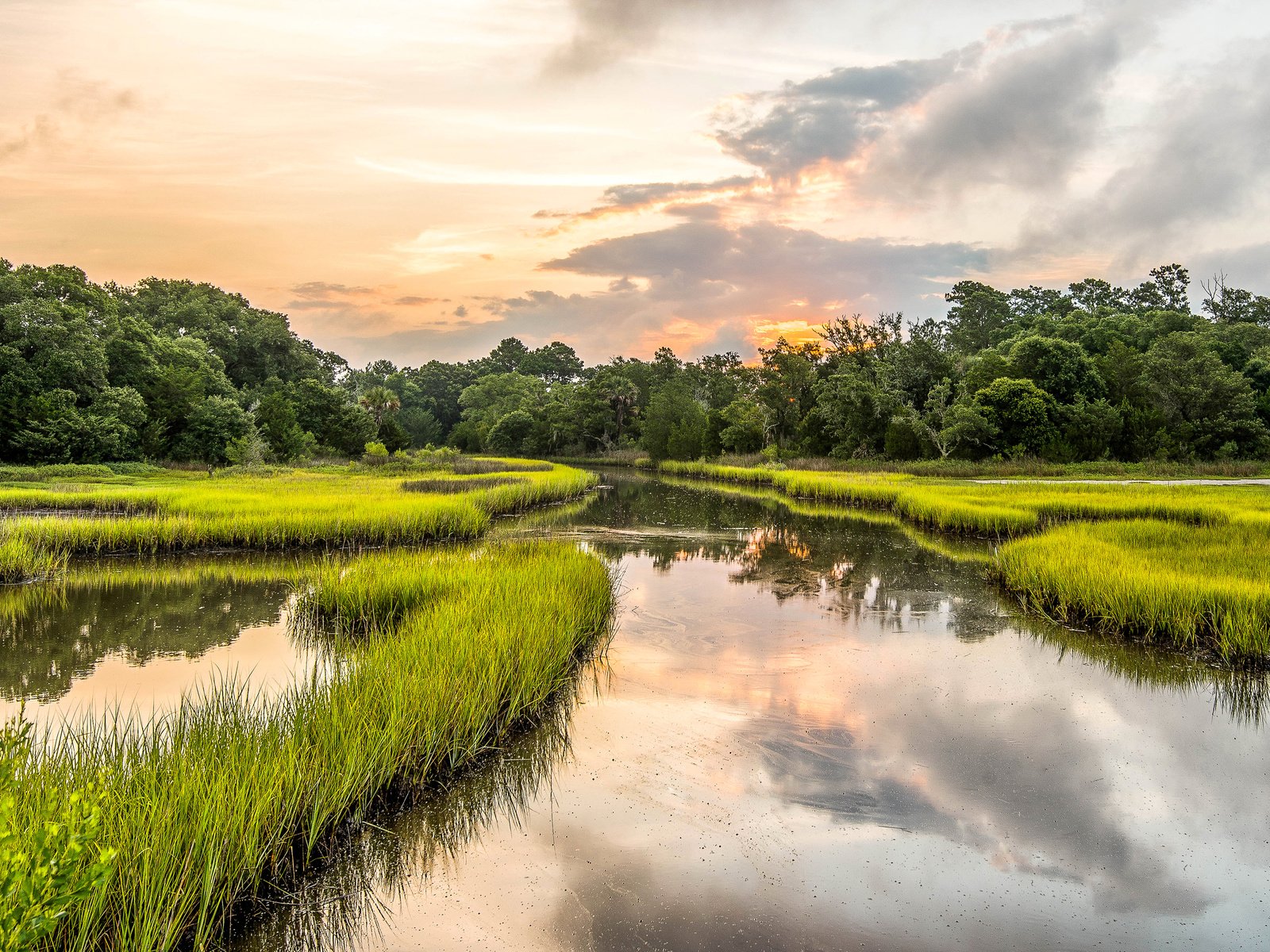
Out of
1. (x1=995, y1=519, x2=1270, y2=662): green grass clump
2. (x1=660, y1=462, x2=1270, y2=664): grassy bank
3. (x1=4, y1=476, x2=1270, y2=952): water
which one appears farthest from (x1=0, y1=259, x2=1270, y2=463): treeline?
(x1=4, y1=476, x2=1270, y2=952): water

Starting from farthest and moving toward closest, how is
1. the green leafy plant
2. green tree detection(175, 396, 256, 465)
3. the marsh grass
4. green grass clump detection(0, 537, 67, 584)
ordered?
1. green tree detection(175, 396, 256, 465)
2. the marsh grass
3. green grass clump detection(0, 537, 67, 584)
4. the green leafy plant

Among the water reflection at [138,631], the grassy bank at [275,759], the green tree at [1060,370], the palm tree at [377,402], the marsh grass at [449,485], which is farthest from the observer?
the palm tree at [377,402]

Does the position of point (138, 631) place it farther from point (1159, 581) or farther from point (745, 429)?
point (745, 429)

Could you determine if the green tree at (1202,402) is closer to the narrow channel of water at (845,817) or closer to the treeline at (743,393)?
the treeline at (743,393)

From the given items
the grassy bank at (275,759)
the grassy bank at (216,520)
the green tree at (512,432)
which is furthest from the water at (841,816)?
the green tree at (512,432)

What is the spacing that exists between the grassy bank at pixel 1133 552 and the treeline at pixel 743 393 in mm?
14443

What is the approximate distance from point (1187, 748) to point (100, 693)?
375 inches

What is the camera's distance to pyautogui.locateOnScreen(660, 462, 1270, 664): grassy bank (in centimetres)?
818

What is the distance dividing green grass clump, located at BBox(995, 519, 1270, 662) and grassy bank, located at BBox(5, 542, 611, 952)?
6.83 m

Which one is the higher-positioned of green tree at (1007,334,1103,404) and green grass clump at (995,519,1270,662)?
green tree at (1007,334,1103,404)

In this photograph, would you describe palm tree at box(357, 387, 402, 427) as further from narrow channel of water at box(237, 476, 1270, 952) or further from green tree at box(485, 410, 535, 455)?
narrow channel of water at box(237, 476, 1270, 952)

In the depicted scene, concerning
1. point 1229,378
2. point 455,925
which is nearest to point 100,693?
point 455,925

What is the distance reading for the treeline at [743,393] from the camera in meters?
31.5

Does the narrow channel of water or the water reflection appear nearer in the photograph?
the narrow channel of water
